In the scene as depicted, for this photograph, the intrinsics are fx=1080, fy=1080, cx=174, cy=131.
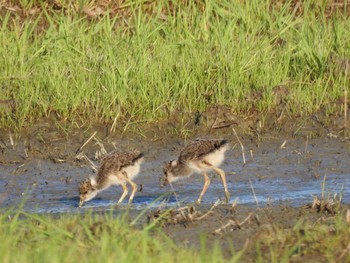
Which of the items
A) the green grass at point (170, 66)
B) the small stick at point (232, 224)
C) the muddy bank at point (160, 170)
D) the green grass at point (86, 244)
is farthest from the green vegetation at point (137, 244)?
the green grass at point (170, 66)

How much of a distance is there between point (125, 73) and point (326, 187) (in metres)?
2.39

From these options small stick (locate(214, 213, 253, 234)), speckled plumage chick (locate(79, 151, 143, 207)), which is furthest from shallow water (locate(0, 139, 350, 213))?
small stick (locate(214, 213, 253, 234))

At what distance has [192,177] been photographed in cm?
906

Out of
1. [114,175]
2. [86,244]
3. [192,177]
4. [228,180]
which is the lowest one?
[192,177]

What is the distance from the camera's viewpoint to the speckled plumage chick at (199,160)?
793 centimetres

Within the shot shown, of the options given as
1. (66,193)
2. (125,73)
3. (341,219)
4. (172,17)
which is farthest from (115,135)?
(341,219)

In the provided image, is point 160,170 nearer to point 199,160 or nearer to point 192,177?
point 192,177

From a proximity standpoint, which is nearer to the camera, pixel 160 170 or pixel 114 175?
pixel 114 175

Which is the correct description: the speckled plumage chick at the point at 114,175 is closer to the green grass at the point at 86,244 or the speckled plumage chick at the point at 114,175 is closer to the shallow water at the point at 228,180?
the shallow water at the point at 228,180

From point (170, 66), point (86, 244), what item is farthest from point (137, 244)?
point (170, 66)

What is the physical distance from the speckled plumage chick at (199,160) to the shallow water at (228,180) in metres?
0.15

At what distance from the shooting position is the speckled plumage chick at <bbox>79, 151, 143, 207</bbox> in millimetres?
7990

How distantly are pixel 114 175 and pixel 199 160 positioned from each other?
0.67 meters

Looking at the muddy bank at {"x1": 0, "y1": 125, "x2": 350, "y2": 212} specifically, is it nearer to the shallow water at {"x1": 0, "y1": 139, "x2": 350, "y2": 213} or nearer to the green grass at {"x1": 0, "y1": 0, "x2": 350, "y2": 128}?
the shallow water at {"x1": 0, "y1": 139, "x2": 350, "y2": 213}
